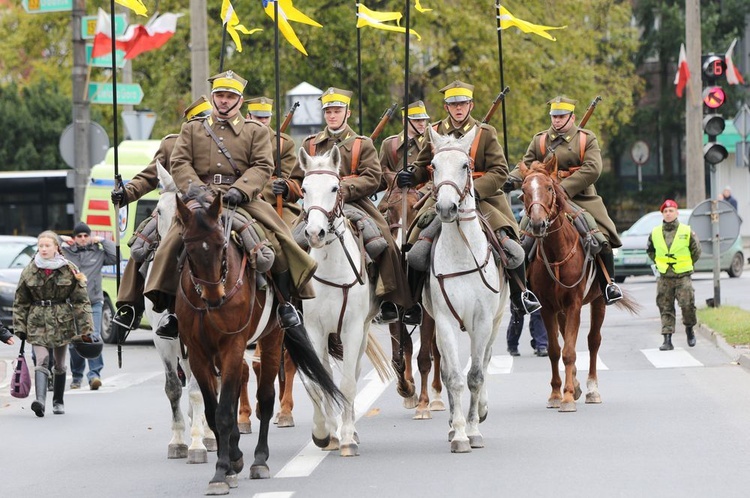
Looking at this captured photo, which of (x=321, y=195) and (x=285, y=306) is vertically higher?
(x=321, y=195)

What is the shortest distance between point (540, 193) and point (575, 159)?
1694 millimetres

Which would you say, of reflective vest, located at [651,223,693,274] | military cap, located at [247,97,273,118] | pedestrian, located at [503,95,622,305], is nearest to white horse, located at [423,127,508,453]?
pedestrian, located at [503,95,622,305]

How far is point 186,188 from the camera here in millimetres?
11516

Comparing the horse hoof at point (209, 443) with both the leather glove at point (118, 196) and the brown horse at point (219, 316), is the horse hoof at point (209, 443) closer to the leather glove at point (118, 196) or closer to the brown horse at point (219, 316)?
the brown horse at point (219, 316)

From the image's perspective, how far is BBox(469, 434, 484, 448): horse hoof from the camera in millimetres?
12133

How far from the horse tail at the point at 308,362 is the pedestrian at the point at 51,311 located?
216 inches

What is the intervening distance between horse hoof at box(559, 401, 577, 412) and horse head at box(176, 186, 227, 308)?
16.0ft

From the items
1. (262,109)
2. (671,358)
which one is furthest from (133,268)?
(671,358)

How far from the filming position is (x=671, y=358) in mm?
19938

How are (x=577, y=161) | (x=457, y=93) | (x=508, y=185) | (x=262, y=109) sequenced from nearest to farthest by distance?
(x=457, y=93) → (x=508, y=185) → (x=262, y=109) → (x=577, y=161)

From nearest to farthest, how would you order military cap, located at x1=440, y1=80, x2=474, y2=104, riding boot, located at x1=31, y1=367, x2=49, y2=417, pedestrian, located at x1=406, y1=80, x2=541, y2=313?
pedestrian, located at x1=406, y1=80, x2=541, y2=313
military cap, located at x1=440, y1=80, x2=474, y2=104
riding boot, located at x1=31, y1=367, x2=49, y2=417

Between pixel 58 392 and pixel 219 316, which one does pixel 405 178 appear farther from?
pixel 58 392

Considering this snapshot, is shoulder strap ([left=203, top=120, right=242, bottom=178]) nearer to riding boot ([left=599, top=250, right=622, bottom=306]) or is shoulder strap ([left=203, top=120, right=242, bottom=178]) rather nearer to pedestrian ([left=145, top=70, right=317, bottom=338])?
pedestrian ([left=145, top=70, right=317, bottom=338])

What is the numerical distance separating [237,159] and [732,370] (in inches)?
319
